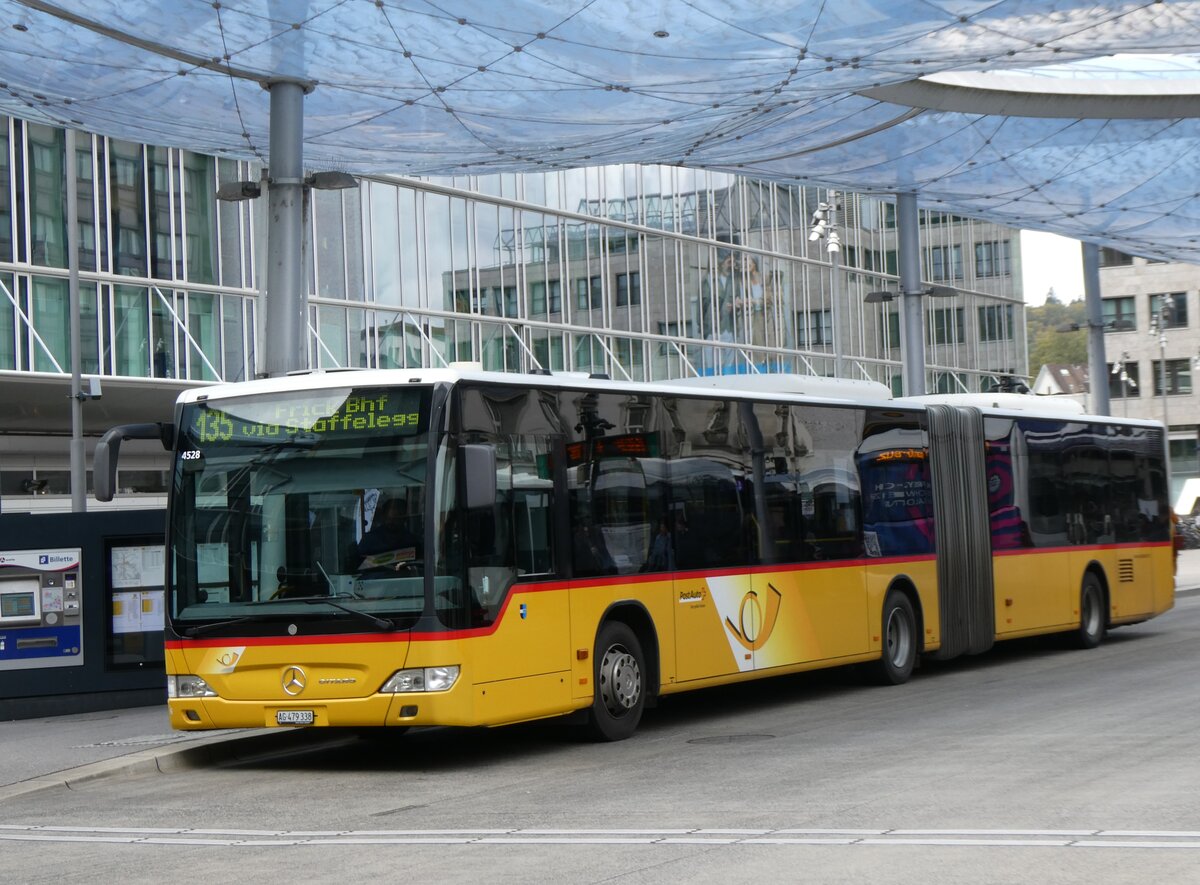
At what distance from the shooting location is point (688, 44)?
19453 millimetres

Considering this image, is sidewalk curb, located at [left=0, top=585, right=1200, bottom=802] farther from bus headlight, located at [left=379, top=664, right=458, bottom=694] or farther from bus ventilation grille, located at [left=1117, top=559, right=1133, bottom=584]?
bus ventilation grille, located at [left=1117, top=559, right=1133, bottom=584]

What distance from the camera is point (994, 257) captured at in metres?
73.1

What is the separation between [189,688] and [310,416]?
2.30 metres

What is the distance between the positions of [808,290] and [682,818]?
50.8 metres

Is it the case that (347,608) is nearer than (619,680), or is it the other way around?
(347,608)

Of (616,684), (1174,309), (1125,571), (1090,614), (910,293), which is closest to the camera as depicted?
(616,684)

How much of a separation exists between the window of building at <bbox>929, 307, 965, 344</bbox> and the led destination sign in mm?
59500

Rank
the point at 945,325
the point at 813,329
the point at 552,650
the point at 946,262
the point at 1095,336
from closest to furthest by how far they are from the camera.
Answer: the point at 552,650 → the point at 1095,336 → the point at 813,329 → the point at 945,325 → the point at 946,262

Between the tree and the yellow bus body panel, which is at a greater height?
the tree

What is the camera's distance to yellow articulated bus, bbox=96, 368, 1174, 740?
1224 cm

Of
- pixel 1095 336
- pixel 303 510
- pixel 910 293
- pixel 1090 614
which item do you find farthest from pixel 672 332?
pixel 303 510

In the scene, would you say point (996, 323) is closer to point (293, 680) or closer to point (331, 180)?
point (331, 180)

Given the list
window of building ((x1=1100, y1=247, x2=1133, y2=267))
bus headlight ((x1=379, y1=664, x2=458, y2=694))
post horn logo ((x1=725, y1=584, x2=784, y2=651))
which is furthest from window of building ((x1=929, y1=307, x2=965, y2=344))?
bus headlight ((x1=379, y1=664, x2=458, y2=694))

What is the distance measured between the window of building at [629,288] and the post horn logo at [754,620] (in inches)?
1363
